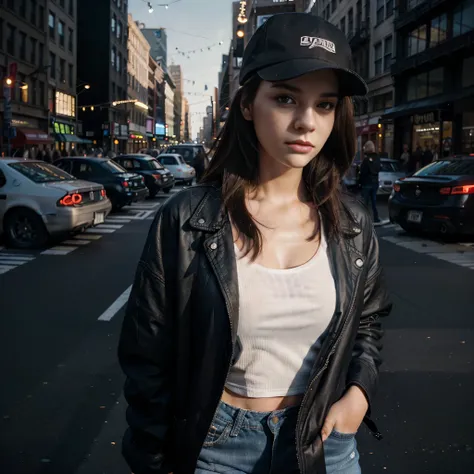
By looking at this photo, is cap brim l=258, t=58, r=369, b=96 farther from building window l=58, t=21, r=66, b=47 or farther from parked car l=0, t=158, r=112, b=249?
building window l=58, t=21, r=66, b=47

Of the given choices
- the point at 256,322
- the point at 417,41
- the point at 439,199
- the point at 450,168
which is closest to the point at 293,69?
the point at 256,322

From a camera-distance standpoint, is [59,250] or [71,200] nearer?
[59,250]

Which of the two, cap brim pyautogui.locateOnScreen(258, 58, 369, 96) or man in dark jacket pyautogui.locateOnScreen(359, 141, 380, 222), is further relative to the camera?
man in dark jacket pyautogui.locateOnScreen(359, 141, 380, 222)

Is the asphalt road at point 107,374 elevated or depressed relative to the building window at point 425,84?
depressed

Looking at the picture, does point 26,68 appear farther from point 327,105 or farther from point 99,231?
A: point 327,105

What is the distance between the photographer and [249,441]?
5.45ft

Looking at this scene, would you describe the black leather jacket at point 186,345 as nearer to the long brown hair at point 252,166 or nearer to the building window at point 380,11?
the long brown hair at point 252,166

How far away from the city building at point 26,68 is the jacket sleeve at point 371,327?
116 feet

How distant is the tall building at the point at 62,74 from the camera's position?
47.4 m

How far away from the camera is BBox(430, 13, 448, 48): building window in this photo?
29359 millimetres

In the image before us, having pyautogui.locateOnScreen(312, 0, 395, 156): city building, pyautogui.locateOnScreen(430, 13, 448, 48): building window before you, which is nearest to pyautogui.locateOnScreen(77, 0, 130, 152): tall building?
pyautogui.locateOnScreen(312, 0, 395, 156): city building

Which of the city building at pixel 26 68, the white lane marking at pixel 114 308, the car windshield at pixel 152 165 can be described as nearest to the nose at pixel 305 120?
the white lane marking at pixel 114 308

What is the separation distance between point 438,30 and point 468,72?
4.27m

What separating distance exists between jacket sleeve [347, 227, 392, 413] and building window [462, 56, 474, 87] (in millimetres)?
27602
